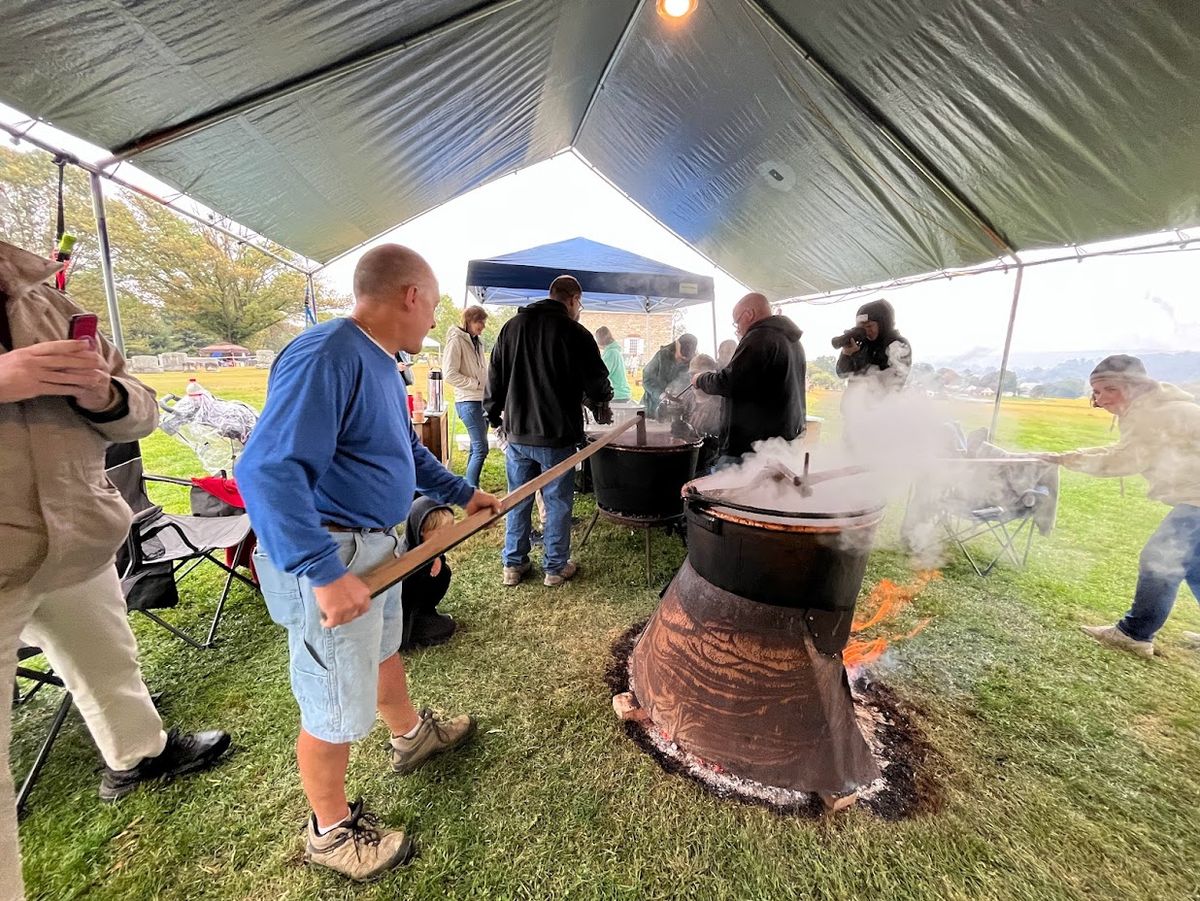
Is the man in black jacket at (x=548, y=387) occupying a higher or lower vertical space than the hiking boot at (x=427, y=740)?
higher

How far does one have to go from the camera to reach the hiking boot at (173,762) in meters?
1.77

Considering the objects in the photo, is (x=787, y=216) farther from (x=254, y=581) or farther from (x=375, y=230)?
(x=254, y=581)

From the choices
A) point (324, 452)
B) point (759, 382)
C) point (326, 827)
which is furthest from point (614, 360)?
point (326, 827)

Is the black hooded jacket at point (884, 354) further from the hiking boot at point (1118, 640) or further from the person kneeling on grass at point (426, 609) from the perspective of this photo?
the person kneeling on grass at point (426, 609)

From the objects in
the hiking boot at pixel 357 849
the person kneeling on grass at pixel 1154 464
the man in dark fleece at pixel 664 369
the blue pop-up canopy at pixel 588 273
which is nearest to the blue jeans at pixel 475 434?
the blue pop-up canopy at pixel 588 273

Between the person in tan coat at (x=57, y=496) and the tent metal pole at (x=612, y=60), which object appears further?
the tent metal pole at (x=612, y=60)

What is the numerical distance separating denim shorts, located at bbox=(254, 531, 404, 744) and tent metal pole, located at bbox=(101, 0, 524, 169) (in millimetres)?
3005

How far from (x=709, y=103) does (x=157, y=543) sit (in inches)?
209

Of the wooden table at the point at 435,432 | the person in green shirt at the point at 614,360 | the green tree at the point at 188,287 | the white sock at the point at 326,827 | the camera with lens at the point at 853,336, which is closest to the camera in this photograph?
the white sock at the point at 326,827

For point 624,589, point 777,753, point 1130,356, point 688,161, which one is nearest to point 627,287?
point 688,161

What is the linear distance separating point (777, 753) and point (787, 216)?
5410mm

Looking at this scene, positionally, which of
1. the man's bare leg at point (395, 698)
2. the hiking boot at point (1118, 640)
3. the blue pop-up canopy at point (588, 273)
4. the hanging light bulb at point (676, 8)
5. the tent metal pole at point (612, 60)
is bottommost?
the hiking boot at point (1118, 640)

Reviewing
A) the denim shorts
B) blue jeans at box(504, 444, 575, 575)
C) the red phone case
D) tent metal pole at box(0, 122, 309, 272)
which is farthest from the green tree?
the denim shorts

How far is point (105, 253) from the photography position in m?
2.88
